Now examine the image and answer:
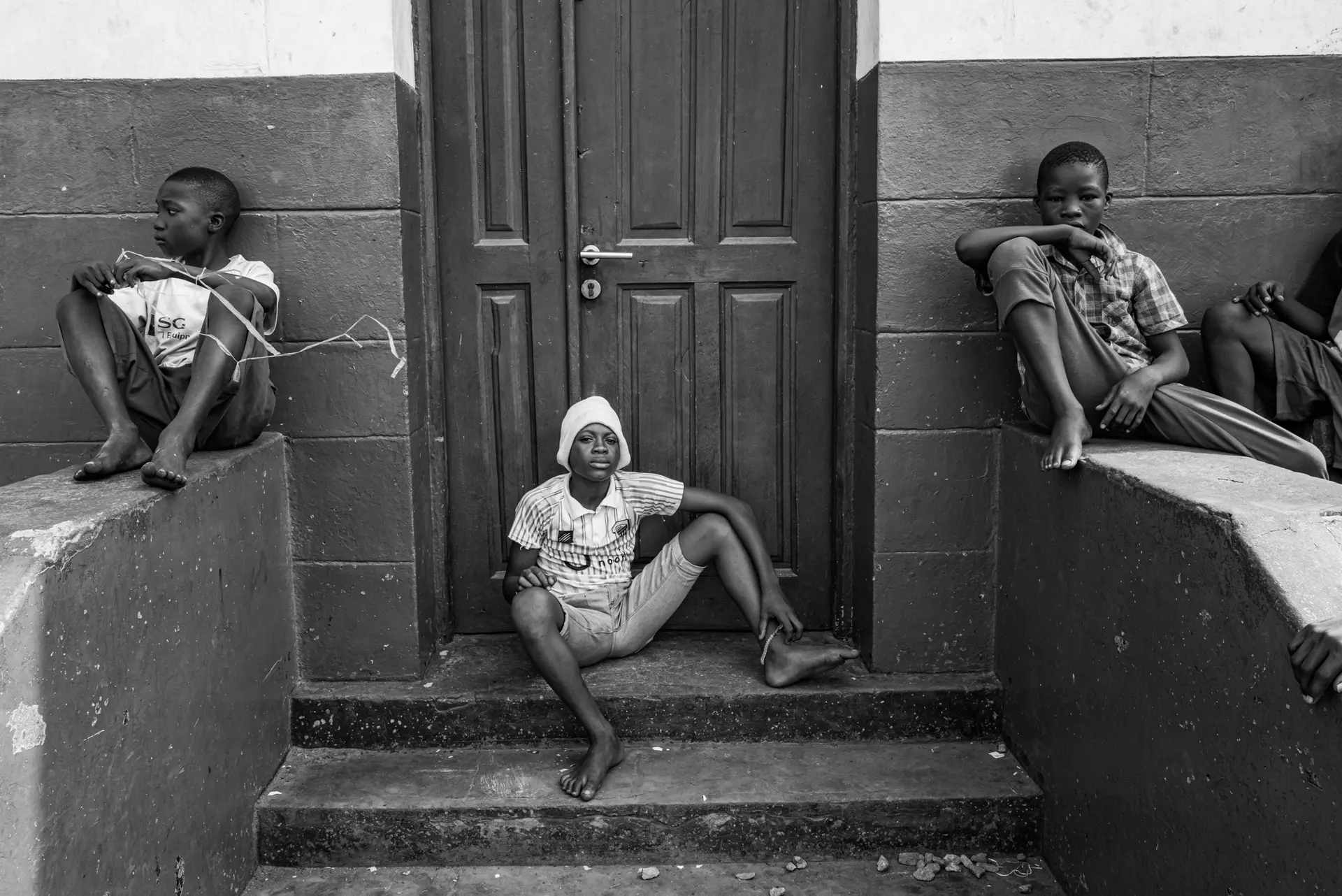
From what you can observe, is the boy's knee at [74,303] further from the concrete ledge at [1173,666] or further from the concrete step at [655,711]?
the concrete ledge at [1173,666]

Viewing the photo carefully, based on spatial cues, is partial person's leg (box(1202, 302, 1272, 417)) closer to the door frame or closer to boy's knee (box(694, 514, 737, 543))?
the door frame

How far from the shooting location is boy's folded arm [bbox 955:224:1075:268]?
3.05m

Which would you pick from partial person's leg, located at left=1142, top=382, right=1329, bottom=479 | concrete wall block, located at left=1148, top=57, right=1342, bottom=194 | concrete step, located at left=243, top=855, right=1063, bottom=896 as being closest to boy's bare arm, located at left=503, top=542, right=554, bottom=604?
concrete step, located at left=243, top=855, right=1063, bottom=896

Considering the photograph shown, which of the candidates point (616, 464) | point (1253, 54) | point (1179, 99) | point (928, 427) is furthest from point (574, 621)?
point (1253, 54)

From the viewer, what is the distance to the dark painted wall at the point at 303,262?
10.6 feet

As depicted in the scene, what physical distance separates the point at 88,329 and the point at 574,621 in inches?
64.6

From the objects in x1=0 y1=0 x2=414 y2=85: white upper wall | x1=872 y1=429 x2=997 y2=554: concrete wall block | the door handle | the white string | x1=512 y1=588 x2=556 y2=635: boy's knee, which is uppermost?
x1=0 y1=0 x2=414 y2=85: white upper wall

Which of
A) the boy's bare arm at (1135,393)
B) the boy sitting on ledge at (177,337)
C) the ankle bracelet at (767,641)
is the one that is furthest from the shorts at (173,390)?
the boy's bare arm at (1135,393)

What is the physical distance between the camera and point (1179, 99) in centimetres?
328

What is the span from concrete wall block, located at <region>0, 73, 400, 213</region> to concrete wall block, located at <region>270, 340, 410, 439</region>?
0.46 m

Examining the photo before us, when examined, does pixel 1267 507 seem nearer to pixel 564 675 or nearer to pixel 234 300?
pixel 564 675

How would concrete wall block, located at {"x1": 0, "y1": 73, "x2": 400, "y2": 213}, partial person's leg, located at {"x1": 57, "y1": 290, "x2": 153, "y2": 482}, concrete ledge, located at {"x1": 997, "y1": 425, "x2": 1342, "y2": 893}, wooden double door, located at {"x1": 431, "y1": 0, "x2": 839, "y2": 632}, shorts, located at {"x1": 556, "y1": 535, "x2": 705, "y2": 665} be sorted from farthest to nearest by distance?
wooden double door, located at {"x1": 431, "y1": 0, "x2": 839, "y2": 632}
shorts, located at {"x1": 556, "y1": 535, "x2": 705, "y2": 665}
concrete wall block, located at {"x1": 0, "y1": 73, "x2": 400, "y2": 213}
partial person's leg, located at {"x1": 57, "y1": 290, "x2": 153, "y2": 482}
concrete ledge, located at {"x1": 997, "y1": 425, "x2": 1342, "y2": 893}

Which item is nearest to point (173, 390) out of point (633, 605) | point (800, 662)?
point (633, 605)

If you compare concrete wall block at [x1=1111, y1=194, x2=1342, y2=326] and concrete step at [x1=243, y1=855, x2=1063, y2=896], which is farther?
concrete wall block at [x1=1111, y1=194, x2=1342, y2=326]
